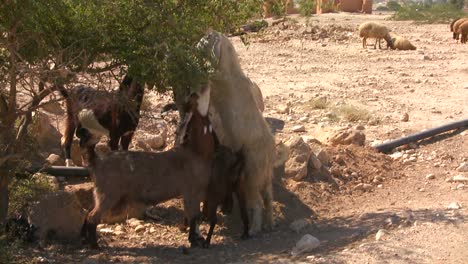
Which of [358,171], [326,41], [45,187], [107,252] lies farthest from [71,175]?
[326,41]

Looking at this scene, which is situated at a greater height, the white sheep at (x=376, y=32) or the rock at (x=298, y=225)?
the white sheep at (x=376, y=32)

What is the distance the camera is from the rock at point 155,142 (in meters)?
10.0

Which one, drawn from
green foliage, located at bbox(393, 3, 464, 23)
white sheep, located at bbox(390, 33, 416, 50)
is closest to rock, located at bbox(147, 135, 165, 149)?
white sheep, located at bbox(390, 33, 416, 50)

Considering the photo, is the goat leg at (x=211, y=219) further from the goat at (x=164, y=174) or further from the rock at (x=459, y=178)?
the rock at (x=459, y=178)

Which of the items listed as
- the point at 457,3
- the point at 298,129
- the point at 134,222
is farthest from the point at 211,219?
the point at 457,3

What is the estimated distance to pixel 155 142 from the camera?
32.9ft

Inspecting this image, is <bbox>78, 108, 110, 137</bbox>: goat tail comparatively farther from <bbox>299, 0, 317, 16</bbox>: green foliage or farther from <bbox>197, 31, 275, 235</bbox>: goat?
<bbox>299, 0, 317, 16</bbox>: green foliage

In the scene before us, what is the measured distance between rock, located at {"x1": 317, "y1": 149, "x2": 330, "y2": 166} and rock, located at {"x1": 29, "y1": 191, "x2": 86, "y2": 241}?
3289mm

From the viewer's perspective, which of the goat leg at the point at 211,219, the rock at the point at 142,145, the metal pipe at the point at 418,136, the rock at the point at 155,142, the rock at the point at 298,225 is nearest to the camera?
the goat leg at the point at 211,219

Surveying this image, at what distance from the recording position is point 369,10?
149ft

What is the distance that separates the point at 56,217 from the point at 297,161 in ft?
9.86

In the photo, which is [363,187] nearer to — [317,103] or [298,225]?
[298,225]

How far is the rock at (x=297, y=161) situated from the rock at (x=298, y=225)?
1.09m

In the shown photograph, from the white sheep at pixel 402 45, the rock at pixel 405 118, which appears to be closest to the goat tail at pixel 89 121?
the rock at pixel 405 118
